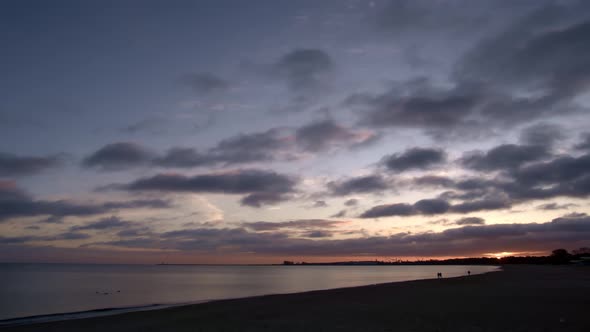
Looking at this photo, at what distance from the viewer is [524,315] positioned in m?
20.5

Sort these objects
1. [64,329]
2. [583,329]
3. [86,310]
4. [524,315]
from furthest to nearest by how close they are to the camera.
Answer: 1. [86,310]
2. [64,329]
3. [524,315]
4. [583,329]

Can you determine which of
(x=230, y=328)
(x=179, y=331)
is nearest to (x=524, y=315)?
(x=230, y=328)

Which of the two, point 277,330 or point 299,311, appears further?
point 299,311

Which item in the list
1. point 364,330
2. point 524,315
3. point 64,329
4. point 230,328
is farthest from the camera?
point 64,329

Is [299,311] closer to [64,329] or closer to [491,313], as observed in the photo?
[491,313]

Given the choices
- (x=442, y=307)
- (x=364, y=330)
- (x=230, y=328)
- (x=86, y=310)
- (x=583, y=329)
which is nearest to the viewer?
(x=583, y=329)

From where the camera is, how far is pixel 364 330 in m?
17.4

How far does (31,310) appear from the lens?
129 ft

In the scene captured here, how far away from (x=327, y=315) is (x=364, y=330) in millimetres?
5512

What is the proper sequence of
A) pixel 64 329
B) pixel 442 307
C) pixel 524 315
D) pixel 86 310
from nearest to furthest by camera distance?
pixel 524 315 → pixel 64 329 → pixel 442 307 → pixel 86 310

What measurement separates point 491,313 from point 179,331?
15533 mm

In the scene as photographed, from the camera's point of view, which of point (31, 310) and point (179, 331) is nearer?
point (179, 331)

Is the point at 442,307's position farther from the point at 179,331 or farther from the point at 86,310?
the point at 86,310

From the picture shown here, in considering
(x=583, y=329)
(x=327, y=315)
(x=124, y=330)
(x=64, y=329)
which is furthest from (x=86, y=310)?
(x=583, y=329)
